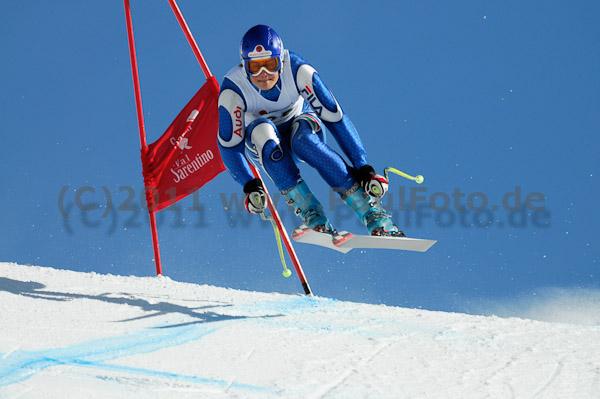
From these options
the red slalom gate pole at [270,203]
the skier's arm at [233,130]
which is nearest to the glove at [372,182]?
the skier's arm at [233,130]

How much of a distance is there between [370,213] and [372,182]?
0.78 ft

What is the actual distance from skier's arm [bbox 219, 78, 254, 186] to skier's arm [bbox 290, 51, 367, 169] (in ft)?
1.58

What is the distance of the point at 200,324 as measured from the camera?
4.25m

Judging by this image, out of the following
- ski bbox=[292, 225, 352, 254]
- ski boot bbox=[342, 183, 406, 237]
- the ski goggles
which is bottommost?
ski bbox=[292, 225, 352, 254]

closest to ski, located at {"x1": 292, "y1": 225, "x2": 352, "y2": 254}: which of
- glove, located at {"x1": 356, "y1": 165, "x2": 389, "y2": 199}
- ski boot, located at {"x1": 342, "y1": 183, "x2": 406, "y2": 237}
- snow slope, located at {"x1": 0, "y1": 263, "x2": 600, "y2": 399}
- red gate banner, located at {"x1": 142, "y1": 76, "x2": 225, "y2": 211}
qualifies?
ski boot, located at {"x1": 342, "y1": 183, "x2": 406, "y2": 237}

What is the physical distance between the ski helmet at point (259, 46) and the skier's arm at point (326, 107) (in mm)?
185

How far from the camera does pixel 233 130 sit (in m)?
4.60

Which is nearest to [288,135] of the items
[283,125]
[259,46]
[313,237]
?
[283,125]

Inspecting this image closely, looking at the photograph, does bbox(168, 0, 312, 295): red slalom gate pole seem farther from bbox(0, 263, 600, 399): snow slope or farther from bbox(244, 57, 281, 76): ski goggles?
bbox(244, 57, 281, 76): ski goggles

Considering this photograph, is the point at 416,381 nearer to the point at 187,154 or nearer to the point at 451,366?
the point at 451,366

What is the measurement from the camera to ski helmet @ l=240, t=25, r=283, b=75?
4426 mm

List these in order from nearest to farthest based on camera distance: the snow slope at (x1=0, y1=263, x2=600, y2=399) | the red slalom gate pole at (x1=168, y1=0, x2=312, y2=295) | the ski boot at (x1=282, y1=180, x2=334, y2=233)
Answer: the snow slope at (x1=0, y1=263, x2=600, y2=399), the ski boot at (x1=282, y1=180, x2=334, y2=233), the red slalom gate pole at (x1=168, y1=0, x2=312, y2=295)

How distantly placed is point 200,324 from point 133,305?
2.80 ft

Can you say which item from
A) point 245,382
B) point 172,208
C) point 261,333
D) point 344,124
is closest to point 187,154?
point 172,208
